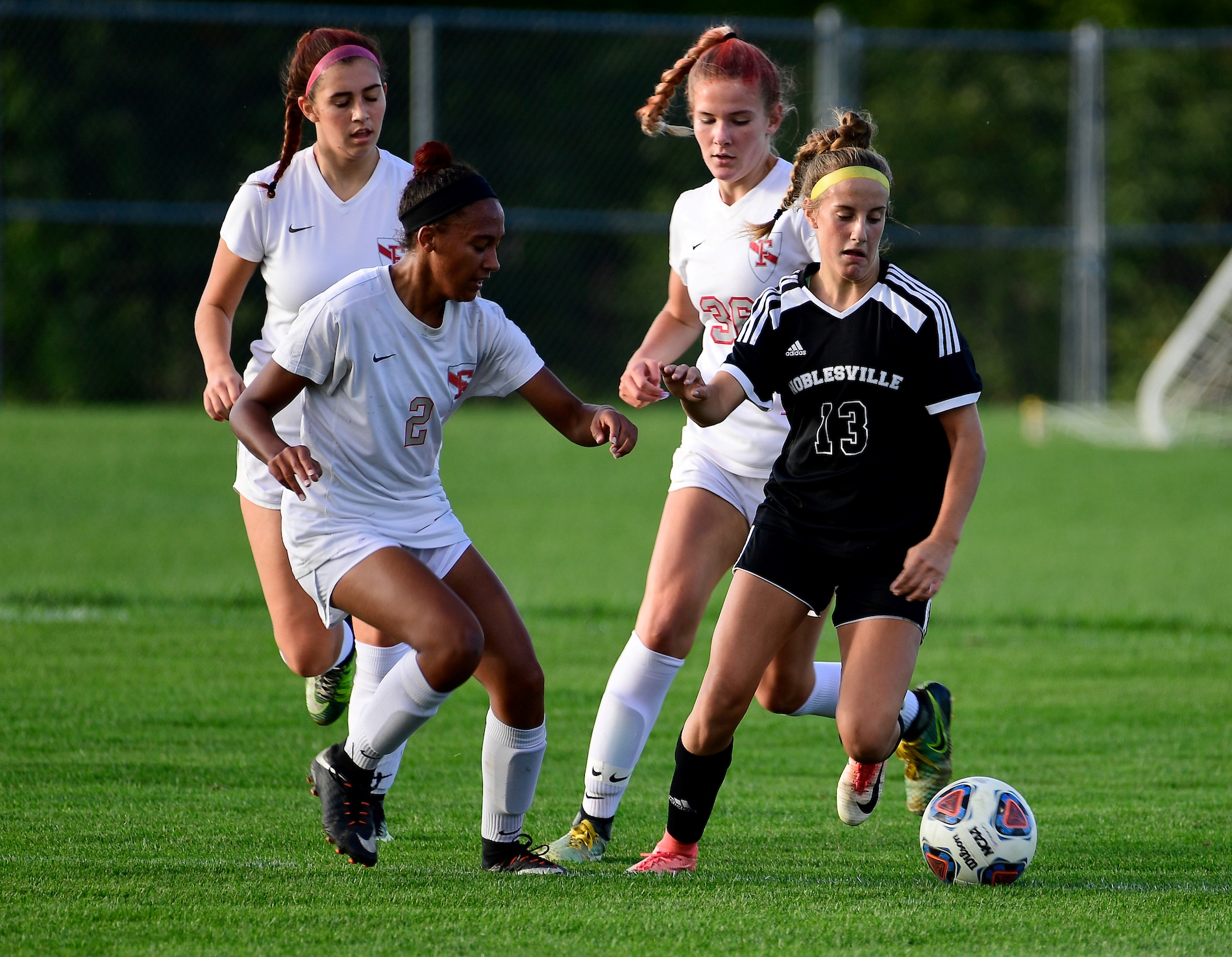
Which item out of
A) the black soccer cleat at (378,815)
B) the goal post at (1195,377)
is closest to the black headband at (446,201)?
the black soccer cleat at (378,815)

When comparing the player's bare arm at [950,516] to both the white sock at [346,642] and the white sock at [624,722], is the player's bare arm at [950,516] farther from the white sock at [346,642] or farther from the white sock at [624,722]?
the white sock at [346,642]

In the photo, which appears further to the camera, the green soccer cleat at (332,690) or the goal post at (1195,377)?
the goal post at (1195,377)

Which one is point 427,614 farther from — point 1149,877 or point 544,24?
point 544,24

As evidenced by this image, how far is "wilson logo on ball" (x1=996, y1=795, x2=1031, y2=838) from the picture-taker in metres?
4.29

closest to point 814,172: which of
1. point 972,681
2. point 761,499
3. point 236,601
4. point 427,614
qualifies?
point 761,499

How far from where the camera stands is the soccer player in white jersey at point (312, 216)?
496cm

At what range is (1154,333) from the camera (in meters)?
20.1

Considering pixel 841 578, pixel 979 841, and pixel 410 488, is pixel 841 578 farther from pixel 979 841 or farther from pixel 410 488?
pixel 410 488

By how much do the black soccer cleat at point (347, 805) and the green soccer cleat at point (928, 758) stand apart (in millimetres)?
1838

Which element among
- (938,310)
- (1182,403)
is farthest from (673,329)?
(1182,403)

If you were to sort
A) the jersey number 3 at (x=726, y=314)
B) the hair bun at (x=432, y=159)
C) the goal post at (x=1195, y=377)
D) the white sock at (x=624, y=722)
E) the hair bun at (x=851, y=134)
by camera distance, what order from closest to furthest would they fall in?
the hair bun at (x=432, y=159)
the hair bun at (x=851, y=134)
the white sock at (x=624, y=722)
the jersey number 3 at (x=726, y=314)
the goal post at (x=1195, y=377)

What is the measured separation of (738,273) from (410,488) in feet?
3.96

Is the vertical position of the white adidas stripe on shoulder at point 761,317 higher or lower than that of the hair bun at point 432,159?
lower

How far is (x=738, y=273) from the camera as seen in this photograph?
15.8ft
